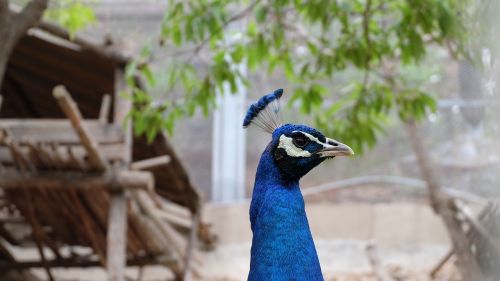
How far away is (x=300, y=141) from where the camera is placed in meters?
1.82

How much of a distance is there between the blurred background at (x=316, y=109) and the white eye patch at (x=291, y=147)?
4.51 ft

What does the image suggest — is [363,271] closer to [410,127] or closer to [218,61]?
[410,127]

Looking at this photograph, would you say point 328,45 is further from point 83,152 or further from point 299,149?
point 299,149

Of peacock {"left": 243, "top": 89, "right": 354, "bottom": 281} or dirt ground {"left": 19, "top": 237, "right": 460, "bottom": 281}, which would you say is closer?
peacock {"left": 243, "top": 89, "right": 354, "bottom": 281}

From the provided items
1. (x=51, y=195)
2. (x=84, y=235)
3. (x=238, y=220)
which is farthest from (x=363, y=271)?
(x=51, y=195)

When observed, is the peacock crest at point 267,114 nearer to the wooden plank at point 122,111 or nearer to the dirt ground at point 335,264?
the wooden plank at point 122,111

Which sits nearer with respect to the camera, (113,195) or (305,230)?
(305,230)

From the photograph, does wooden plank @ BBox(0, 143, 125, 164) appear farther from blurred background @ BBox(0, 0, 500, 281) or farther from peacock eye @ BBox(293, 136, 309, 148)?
peacock eye @ BBox(293, 136, 309, 148)

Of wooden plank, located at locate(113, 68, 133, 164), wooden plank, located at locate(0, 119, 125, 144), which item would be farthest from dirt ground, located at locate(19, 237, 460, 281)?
wooden plank, located at locate(0, 119, 125, 144)

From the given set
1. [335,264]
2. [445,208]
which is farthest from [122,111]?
[335,264]

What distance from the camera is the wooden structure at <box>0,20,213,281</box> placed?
4.62 meters

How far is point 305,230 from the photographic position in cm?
180

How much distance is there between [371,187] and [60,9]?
537 cm

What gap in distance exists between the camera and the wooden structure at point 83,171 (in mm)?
4621
